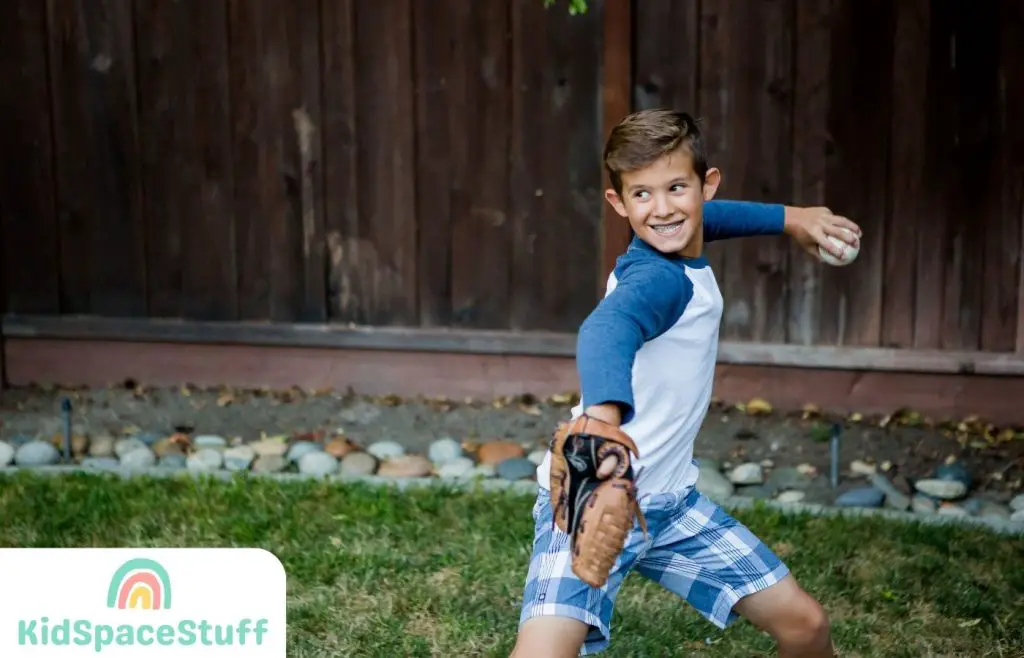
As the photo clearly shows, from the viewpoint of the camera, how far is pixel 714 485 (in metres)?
4.73

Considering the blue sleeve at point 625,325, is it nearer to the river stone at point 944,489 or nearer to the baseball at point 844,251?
the baseball at point 844,251

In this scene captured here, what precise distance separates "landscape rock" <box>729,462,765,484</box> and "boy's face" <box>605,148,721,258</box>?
2.45 meters

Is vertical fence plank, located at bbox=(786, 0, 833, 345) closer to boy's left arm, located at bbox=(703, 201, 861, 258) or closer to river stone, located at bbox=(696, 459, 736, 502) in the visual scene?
river stone, located at bbox=(696, 459, 736, 502)

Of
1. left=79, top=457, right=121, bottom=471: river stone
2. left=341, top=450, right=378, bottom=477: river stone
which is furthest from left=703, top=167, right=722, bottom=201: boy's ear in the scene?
left=79, top=457, right=121, bottom=471: river stone

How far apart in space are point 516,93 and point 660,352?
3.36 meters

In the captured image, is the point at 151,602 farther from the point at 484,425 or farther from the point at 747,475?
the point at 484,425

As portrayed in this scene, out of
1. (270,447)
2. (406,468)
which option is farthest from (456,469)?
(270,447)

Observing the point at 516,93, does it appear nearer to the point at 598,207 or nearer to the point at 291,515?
the point at 598,207

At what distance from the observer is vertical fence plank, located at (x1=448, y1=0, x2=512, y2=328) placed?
5.69m

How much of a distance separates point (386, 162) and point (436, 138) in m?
0.25

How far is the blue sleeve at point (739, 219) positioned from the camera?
296 centimetres

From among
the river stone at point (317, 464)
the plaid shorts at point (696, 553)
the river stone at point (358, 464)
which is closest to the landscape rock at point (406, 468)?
the river stone at point (358, 464)

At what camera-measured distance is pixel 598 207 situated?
5.68 metres

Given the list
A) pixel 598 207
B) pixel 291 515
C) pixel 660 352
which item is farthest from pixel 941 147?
pixel 660 352
